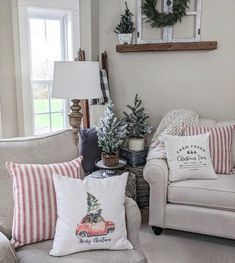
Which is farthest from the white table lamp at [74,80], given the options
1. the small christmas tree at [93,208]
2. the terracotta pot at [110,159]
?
the small christmas tree at [93,208]

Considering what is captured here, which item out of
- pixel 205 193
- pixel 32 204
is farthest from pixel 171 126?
pixel 32 204

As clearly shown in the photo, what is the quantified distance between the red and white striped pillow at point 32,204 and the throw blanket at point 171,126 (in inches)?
49.1

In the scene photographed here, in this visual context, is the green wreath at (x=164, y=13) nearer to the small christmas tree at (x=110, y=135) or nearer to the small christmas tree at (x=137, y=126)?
the small christmas tree at (x=137, y=126)

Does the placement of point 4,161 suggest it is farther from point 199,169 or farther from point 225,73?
point 225,73

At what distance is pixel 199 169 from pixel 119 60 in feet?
5.72

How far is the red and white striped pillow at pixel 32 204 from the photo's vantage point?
1.62 metres

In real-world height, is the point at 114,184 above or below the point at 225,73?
below

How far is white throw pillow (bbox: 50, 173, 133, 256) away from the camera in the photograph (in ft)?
5.11

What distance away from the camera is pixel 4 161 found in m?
1.77

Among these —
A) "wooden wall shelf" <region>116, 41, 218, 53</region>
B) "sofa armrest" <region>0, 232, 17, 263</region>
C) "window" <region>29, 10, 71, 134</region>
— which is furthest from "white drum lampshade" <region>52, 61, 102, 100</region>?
A: "window" <region>29, 10, 71, 134</region>

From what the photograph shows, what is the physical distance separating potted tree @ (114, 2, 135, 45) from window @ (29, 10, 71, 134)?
0.74 meters

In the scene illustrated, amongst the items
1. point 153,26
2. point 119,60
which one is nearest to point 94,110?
point 119,60

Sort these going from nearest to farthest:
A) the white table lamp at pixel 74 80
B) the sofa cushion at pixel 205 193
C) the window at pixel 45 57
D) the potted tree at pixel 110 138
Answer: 1. the white table lamp at pixel 74 80
2. the sofa cushion at pixel 205 193
3. the potted tree at pixel 110 138
4. the window at pixel 45 57

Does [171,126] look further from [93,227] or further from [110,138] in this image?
[93,227]
